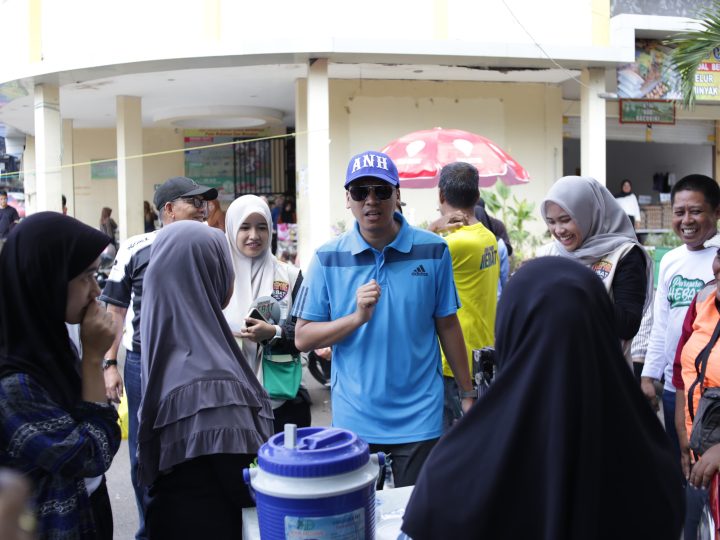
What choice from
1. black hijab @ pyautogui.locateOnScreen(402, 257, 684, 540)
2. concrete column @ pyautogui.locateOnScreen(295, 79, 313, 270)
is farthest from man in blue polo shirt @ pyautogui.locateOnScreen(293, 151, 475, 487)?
concrete column @ pyautogui.locateOnScreen(295, 79, 313, 270)

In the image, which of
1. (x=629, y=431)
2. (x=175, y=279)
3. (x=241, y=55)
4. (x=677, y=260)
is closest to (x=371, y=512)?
(x=629, y=431)

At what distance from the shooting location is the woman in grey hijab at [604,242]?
3.34 meters

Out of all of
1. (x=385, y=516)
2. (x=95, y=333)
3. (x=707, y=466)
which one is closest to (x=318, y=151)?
(x=707, y=466)

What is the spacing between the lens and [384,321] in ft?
10.5

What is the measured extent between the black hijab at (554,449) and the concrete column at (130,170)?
13790 mm

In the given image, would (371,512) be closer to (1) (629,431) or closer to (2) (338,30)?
(1) (629,431)

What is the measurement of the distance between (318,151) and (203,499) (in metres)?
9.11

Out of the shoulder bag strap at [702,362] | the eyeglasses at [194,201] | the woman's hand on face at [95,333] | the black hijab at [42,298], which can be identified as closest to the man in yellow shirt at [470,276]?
the shoulder bag strap at [702,362]

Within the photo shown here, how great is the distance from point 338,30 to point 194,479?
377 inches

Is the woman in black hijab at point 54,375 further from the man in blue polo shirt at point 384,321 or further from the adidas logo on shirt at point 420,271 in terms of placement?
the adidas logo on shirt at point 420,271

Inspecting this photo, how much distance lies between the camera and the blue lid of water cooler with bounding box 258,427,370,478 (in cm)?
202

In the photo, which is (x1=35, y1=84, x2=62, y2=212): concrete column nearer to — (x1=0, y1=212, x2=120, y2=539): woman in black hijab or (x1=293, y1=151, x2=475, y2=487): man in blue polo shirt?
(x1=293, y1=151, x2=475, y2=487): man in blue polo shirt

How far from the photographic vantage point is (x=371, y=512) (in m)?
2.13

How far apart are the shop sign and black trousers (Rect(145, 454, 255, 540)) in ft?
44.6
